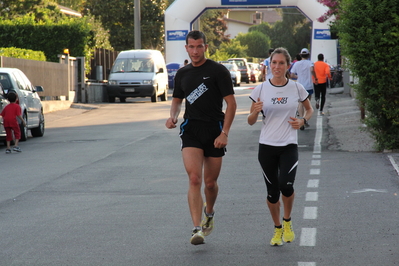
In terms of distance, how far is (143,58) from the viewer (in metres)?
32.9

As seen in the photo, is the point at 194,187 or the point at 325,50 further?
the point at 325,50

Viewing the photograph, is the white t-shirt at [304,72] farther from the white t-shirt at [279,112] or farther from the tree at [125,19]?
the tree at [125,19]

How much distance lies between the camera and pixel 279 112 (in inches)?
249

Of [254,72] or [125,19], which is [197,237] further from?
[125,19]

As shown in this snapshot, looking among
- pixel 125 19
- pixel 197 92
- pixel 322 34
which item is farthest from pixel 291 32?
pixel 197 92

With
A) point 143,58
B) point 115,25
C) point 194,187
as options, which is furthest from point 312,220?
point 115,25

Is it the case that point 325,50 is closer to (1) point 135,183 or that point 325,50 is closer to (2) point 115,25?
(2) point 115,25

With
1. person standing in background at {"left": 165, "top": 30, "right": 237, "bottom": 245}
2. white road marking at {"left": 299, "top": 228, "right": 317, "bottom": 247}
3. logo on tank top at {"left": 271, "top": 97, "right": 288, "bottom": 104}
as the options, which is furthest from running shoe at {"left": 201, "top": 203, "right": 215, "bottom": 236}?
logo on tank top at {"left": 271, "top": 97, "right": 288, "bottom": 104}

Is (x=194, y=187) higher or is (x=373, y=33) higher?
(x=373, y=33)

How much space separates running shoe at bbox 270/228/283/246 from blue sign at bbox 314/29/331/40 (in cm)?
3347

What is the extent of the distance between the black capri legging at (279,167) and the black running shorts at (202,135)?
0.42 metres

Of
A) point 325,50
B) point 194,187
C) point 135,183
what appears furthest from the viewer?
point 325,50

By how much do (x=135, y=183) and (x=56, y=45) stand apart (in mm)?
24407

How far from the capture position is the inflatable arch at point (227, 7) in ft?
126
